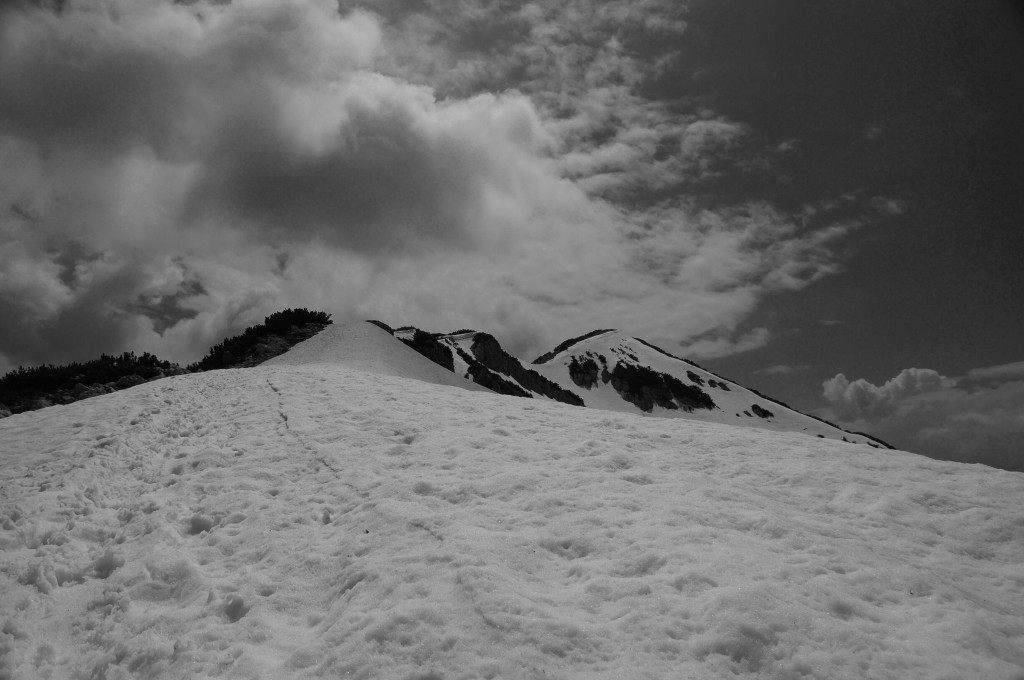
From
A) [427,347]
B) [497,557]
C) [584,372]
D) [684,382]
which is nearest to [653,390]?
[684,382]

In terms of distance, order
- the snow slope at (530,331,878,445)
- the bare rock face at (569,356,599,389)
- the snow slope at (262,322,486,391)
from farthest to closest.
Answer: the bare rock face at (569,356,599,389)
the snow slope at (530,331,878,445)
the snow slope at (262,322,486,391)

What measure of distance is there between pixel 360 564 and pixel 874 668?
6241mm

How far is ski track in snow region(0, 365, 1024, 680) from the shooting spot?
18.4 feet

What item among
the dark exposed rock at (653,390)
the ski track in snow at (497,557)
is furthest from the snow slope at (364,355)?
the dark exposed rock at (653,390)

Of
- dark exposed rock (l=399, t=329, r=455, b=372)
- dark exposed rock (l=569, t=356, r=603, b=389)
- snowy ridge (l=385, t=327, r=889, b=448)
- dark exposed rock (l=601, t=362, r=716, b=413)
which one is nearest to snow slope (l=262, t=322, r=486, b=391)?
dark exposed rock (l=399, t=329, r=455, b=372)

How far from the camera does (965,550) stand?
8367 mm

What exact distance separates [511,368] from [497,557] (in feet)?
295

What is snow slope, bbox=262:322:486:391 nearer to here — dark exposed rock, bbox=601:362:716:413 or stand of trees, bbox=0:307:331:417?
stand of trees, bbox=0:307:331:417

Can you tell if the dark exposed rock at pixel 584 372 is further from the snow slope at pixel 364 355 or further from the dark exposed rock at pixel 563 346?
the snow slope at pixel 364 355

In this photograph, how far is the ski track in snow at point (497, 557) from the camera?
221 inches

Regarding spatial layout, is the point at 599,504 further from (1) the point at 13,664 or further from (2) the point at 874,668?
(1) the point at 13,664

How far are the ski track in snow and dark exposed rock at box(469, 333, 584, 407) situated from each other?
74793 mm

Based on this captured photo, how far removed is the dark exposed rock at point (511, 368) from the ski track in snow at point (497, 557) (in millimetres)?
74793

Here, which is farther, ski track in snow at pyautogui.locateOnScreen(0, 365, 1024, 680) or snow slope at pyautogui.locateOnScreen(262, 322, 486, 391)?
snow slope at pyautogui.locateOnScreen(262, 322, 486, 391)
